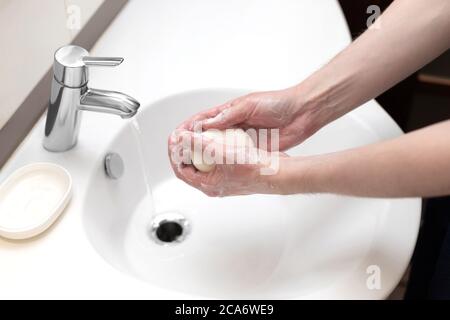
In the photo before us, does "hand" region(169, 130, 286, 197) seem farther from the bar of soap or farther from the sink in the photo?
the sink

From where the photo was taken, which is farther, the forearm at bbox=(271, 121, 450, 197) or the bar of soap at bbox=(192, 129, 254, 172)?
the bar of soap at bbox=(192, 129, 254, 172)

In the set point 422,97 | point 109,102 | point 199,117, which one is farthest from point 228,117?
point 422,97

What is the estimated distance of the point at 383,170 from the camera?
0.58m

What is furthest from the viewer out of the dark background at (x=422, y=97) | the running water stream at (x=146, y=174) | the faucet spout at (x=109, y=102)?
the dark background at (x=422, y=97)

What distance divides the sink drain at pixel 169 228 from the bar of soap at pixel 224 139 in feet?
0.51

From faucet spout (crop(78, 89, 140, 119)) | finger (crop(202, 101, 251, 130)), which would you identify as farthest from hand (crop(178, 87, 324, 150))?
faucet spout (crop(78, 89, 140, 119))

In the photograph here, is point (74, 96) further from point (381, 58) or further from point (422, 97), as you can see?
point (422, 97)

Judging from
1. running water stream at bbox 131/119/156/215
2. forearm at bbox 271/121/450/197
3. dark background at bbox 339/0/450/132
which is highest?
forearm at bbox 271/121/450/197

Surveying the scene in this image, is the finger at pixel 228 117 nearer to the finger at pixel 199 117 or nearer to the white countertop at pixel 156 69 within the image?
the finger at pixel 199 117

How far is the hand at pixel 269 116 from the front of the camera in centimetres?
76

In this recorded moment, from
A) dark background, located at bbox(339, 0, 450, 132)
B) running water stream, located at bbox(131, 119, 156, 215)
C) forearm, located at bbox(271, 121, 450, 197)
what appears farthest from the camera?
dark background, located at bbox(339, 0, 450, 132)

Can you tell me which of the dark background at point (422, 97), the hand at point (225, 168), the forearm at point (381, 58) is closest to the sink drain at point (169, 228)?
the hand at point (225, 168)

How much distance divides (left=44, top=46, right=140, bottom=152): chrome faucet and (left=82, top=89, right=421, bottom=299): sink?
0.08 m

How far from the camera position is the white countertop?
63 cm
